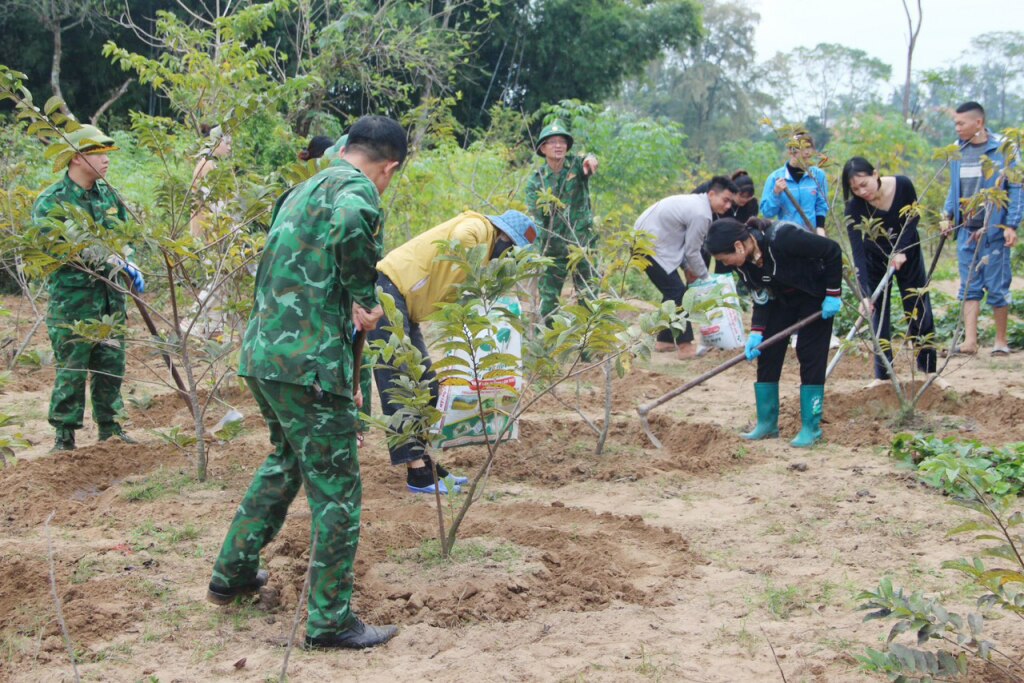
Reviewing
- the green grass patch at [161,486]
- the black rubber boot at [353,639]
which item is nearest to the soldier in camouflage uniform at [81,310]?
the green grass patch at [161,486]

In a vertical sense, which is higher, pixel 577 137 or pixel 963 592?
pixel 577 137

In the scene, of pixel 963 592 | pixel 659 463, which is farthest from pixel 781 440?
pixel 963 592

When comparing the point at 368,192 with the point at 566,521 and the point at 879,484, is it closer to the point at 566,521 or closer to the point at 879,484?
the point at 566,521

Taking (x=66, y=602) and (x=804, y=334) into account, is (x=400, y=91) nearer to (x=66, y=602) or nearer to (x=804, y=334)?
(x=804, y=334)

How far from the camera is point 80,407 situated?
5.36m

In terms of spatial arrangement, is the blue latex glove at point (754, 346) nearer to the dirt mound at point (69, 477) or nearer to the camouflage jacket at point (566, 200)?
the camouflage jacket at point (566, 200)

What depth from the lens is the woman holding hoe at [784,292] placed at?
5152 millimetres

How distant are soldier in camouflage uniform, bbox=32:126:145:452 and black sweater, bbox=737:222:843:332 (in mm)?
3352

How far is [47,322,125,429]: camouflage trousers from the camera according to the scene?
524cm

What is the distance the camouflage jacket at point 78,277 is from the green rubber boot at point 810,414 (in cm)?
390

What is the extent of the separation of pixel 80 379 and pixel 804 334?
4042 mm

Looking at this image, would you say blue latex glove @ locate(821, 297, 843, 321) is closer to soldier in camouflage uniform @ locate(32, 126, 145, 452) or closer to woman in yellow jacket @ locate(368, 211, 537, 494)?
woman in yellow jacket @ locate(368, 211, 537, 494)

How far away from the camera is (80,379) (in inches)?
208

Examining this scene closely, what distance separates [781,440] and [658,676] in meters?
3.11
